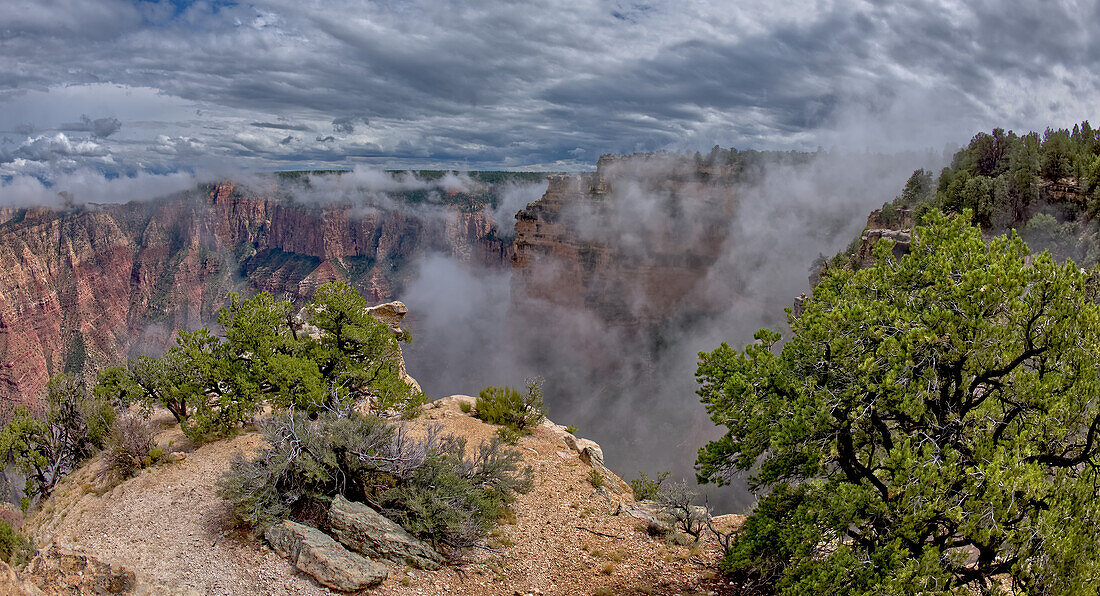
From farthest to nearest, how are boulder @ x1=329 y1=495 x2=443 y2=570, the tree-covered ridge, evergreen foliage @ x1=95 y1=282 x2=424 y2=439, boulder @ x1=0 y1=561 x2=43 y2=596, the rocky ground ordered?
the tree-covered ridge
evergreen foliage @ x1=95 y1=282 x2=424 y2=439
boulder @ x1=329 y1=495 x2=443 y2=570
the rocky ground
boulder @ x1=0 y1=561 x2=43 y2=596

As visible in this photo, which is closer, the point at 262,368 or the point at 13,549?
the point at 13,549

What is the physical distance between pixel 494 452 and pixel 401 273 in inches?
5313

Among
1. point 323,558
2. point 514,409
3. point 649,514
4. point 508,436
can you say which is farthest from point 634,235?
point 323,558

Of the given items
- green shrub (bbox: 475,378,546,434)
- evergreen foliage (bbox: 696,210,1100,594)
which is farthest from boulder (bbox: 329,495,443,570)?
green shrub (bbox: 475,378,546,434)

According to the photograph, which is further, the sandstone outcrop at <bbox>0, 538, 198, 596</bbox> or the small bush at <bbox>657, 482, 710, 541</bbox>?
the small bush at <bbox>657, 482, 710, 541</bbox>

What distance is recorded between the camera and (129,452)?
16.5 meters

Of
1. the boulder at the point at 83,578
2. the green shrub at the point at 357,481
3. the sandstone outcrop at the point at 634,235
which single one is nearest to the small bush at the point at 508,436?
the green shrub at the point at 357,481

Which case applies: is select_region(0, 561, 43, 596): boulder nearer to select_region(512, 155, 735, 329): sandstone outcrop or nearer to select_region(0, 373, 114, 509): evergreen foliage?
select_region(0, 373, 114, 509): evergreen foliage

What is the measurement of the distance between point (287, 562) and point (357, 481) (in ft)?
7.35

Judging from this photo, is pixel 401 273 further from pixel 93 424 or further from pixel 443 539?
pixel 443 539

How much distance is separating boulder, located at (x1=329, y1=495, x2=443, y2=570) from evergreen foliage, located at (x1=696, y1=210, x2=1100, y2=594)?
6.62m

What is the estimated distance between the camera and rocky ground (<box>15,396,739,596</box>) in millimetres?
11031

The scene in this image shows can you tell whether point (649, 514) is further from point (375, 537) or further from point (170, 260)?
point (170, 260)

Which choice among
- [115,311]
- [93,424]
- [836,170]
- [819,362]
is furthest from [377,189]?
[819,362]
